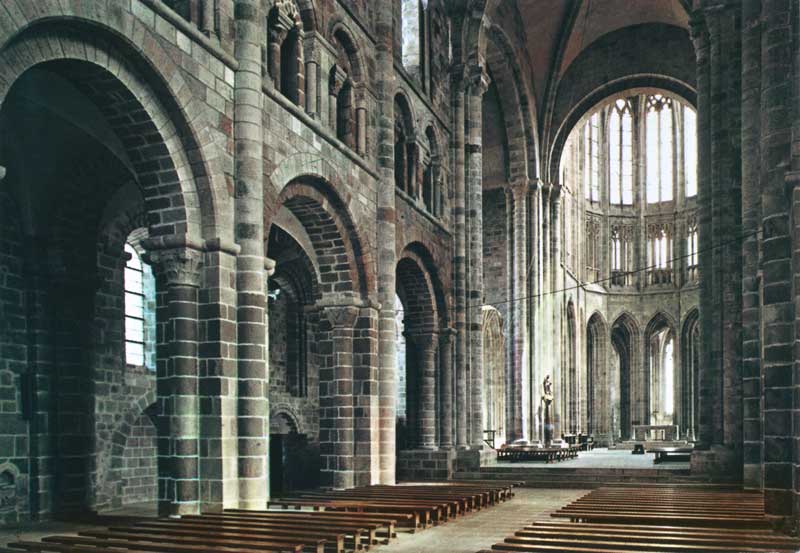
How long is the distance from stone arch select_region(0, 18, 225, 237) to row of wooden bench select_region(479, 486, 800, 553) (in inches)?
275

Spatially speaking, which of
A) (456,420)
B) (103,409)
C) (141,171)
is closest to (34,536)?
(103,409)

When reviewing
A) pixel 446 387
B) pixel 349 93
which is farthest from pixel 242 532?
pixel 446 387

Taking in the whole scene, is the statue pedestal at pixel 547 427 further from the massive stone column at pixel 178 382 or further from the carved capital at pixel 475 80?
the massive stone column at pixel 178 382

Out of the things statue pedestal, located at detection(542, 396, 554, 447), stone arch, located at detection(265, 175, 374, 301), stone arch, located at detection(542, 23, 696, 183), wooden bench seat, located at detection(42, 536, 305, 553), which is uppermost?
stone arch, located at detection(542, 23, 696, 183)

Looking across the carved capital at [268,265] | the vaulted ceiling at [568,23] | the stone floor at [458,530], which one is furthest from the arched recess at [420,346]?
the vaulted ceiling at [568,23]

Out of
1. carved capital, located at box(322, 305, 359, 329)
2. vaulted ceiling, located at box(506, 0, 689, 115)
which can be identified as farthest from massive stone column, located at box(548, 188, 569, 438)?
carved capital, located at box(322, 305, 359, 329)

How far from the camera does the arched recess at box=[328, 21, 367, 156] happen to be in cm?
1981

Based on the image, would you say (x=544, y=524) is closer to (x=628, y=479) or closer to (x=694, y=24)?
(x=628, y=479)

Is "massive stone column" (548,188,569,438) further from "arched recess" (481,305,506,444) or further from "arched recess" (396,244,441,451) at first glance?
"arched recess" (396,244,441,451)

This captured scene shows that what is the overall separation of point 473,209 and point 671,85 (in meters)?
13.9

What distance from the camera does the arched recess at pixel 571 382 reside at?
1670 inches

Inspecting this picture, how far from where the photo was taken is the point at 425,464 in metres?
25.1

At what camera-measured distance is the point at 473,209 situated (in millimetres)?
28406

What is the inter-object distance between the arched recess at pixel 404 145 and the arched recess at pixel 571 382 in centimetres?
1944
